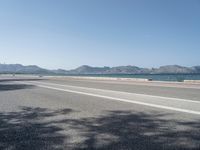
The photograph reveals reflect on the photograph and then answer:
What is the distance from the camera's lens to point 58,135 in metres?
5.66

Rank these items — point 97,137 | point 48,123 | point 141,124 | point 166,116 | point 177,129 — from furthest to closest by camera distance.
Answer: point 166,116, point 48,123, point 141,124, point 177,129, point 97,137

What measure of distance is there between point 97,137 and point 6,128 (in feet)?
9.01

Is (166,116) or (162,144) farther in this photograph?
(166,116)

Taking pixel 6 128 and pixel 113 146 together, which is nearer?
pixel 113 146

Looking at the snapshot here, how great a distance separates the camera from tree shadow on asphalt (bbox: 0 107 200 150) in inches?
189

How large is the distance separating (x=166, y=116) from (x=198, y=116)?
935 millimetres

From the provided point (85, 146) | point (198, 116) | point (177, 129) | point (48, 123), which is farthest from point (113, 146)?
point (198, 116)

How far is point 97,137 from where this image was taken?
534 cm

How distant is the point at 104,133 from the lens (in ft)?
18.6

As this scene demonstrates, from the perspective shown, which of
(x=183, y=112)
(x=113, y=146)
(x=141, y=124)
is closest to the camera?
(x=113, y=146)

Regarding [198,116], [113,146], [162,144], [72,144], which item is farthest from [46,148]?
[198,116]

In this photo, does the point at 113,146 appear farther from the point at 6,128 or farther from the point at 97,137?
the point at 6,128

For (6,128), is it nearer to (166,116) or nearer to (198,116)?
(166,116)

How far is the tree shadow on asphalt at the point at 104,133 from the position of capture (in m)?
4.80
